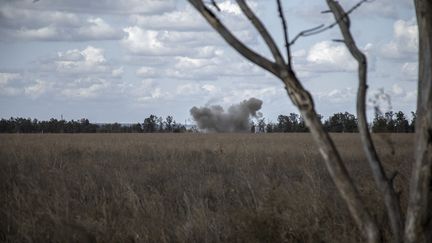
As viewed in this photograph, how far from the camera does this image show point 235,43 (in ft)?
10.8

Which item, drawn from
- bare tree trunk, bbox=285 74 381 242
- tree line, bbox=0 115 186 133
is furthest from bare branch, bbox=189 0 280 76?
tree line, bbox=0 115 186 133

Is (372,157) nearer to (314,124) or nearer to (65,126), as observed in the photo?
(314,124)

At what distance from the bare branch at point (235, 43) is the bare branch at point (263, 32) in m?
0.06

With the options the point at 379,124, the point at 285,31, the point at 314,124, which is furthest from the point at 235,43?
the point at 379,124

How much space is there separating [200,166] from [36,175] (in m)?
4.59

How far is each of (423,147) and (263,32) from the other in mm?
1181

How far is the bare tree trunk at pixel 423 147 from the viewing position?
3262 mm

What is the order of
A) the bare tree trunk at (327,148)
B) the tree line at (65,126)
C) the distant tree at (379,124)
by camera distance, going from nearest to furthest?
the bare tree trunk at (327,148)
the distant tree at (379,124)
the tree line at (65,126)

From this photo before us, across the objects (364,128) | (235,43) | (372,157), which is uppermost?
(235,43)

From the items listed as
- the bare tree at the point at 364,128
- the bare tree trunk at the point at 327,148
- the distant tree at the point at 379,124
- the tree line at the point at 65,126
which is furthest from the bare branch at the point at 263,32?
the tree line at the point at 65,126

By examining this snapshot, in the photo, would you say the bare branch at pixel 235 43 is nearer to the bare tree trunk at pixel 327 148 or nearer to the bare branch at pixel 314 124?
the bare branch at pixel 314 124

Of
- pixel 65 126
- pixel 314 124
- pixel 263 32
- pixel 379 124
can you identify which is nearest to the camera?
pixel 314 124

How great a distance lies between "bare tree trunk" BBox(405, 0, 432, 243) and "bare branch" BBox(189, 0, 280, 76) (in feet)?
2.97

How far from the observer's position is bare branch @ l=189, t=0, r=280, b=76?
325 centimetres
